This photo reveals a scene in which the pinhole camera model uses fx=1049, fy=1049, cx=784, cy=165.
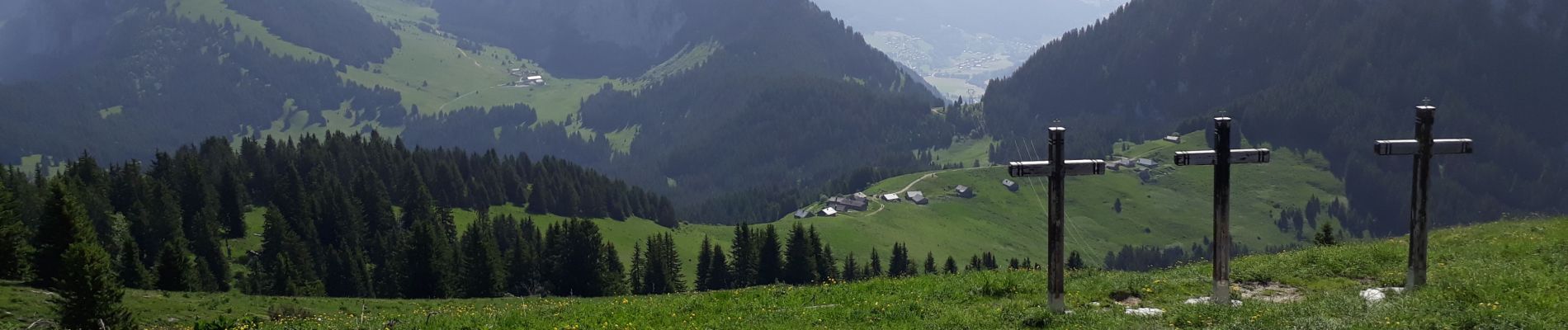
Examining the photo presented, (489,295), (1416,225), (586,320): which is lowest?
(489,295)

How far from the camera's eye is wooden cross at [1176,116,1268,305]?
2747 centimetres

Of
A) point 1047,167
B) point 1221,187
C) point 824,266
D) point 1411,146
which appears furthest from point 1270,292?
point 824,266

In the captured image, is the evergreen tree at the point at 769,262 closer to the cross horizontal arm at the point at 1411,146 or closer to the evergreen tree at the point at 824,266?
the evergreen tree at the point at 824,266

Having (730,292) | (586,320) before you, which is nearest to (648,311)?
(586,320)

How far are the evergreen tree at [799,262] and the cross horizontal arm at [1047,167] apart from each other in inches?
4266

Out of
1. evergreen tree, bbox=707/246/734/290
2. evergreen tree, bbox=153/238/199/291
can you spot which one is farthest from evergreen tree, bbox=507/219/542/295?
evergreen tree, bbox=153/238/199/291

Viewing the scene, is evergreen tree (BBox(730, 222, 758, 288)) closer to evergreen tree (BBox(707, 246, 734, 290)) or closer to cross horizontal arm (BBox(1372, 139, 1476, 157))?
evergreen tree (BBox(707, 246, 734, 290))

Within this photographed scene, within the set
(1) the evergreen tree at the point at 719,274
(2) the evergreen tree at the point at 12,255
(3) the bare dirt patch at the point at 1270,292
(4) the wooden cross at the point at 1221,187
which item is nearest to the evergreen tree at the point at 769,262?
(1) the evergreen tree at the point at 719,274

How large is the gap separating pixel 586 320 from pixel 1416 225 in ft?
74.9

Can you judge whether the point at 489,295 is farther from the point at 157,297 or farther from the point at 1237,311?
the point at 1237,311

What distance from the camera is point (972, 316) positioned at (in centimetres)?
2630

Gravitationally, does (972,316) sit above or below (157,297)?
above

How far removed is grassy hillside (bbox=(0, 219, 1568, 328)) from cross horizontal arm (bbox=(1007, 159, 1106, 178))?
3511mm

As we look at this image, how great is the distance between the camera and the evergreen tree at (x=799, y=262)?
5364 inches
